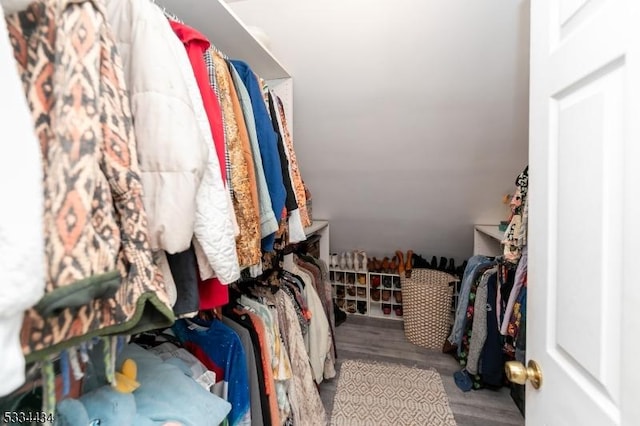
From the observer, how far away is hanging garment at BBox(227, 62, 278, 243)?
955mm

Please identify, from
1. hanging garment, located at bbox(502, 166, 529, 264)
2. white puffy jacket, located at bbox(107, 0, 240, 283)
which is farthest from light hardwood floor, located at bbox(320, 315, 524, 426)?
white puffy jacket, located at bbox(107, 0, 240, 283)

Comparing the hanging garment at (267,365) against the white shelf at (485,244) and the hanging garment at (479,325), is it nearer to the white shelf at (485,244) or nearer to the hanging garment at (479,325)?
the hanging garment at (479,325)

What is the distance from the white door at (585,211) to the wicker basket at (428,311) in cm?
181

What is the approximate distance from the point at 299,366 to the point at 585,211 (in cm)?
143

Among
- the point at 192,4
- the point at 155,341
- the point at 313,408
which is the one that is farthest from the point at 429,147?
the point at 155,341

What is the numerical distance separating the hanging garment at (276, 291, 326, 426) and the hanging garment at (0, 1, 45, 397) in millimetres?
1244

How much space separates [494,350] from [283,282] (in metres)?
1.49

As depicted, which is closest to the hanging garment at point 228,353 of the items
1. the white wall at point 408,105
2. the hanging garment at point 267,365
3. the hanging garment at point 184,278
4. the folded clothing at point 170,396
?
the hanging garment at point 267,365

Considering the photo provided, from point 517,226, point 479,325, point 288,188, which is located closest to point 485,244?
point 479,325

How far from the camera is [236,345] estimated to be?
1.05m

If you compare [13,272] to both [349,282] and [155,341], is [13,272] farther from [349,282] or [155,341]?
[349,282]

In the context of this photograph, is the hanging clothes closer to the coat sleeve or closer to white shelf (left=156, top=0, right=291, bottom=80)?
the coat sleeve

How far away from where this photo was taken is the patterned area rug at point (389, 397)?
170 centimetres

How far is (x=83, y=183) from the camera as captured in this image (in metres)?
0.39
